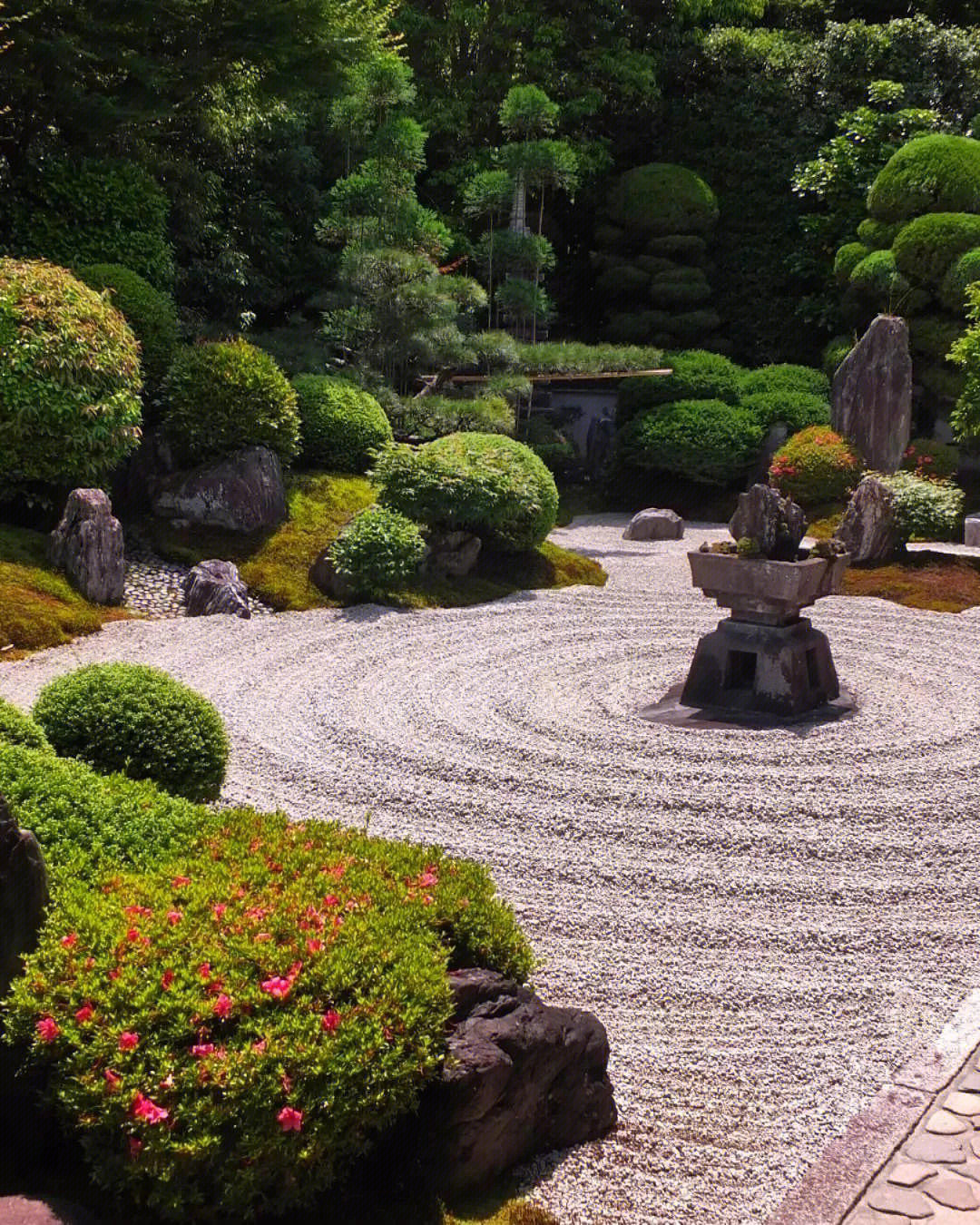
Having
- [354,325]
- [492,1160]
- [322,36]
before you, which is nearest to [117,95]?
[322,36]

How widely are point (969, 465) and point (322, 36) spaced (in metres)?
12.6

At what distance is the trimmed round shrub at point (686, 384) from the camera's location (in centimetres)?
2256

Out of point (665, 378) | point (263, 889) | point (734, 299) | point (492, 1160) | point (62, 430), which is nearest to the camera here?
point (492, 1160)

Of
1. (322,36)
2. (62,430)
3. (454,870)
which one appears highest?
(322,36)

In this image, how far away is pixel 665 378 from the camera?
74.2 ft

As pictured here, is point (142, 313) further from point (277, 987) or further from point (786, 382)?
point (277, 987)

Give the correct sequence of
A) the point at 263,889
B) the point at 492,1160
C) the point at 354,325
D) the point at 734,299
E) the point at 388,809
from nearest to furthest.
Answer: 1. the point at 492,1160
2. the point at 263,889
3. the point at 388,809
4. the point at 354,325
5. the point at 734,299

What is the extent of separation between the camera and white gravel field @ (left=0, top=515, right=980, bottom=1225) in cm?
466

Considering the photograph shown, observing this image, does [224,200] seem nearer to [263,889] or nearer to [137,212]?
[137,212]

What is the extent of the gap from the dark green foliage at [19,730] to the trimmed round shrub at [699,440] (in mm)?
16496

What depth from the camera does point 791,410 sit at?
21.6 meters

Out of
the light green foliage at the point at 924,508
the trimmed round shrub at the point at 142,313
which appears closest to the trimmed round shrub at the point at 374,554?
the trimmed round shrub at the point at 142,313

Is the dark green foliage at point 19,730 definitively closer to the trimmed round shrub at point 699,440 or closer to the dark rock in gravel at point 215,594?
the dark rock in gravel at point 215,594

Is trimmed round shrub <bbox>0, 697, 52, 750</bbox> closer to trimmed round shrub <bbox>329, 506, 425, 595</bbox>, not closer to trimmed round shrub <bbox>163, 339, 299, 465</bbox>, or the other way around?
trimmed round shrub <bbox>329, 506, 425, 595</bbox>
